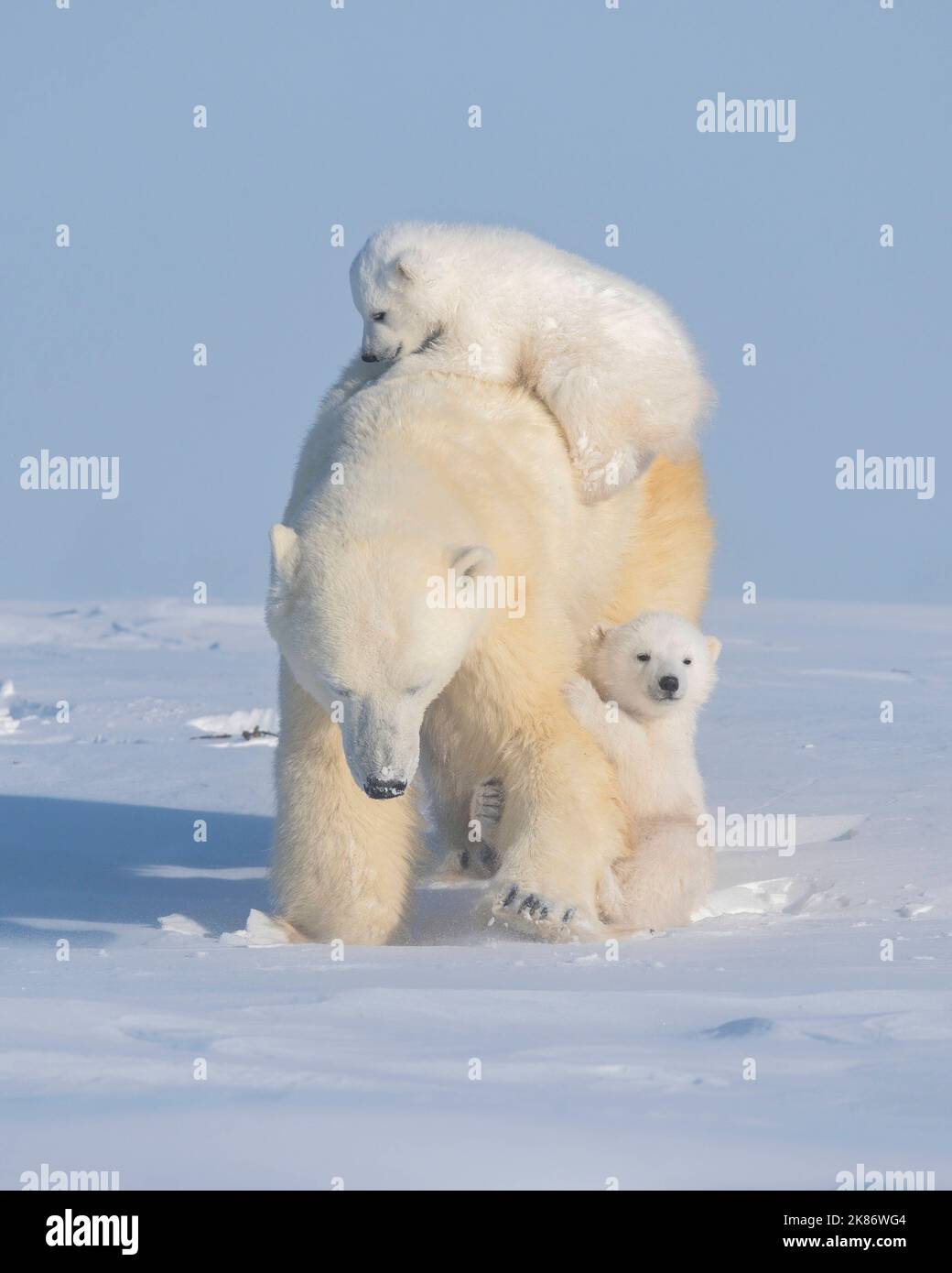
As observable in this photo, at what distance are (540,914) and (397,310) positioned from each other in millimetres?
1985

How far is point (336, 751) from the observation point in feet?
14.2

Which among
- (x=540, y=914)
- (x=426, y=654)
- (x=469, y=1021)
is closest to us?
(x=469, y=1021)

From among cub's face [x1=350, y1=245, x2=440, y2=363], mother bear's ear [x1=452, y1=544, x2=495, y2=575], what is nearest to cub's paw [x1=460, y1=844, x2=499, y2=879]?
mother bear's ear [x1=452, y1=544, x2=495, y2=575]

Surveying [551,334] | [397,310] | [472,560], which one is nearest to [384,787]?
[472,560]

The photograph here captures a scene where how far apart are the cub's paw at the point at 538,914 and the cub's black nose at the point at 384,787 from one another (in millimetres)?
563

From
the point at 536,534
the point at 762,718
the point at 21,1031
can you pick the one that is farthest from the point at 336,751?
the point at 762,718

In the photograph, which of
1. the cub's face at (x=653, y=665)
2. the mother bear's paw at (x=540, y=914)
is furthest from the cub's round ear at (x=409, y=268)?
the mother bear's paw at (x=540, y=914)

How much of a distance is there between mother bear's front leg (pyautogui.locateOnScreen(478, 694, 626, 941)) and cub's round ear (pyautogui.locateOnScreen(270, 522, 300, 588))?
74 centimetres

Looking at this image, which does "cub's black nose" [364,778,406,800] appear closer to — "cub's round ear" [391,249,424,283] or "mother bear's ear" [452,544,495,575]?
"mother bear's ear" [452,544,495,575]

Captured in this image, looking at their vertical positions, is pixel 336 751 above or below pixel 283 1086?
above

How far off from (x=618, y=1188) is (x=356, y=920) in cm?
229

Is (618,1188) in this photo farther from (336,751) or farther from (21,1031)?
(336,751)

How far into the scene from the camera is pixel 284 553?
3.94m

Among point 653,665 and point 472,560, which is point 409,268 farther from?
point 472,560
